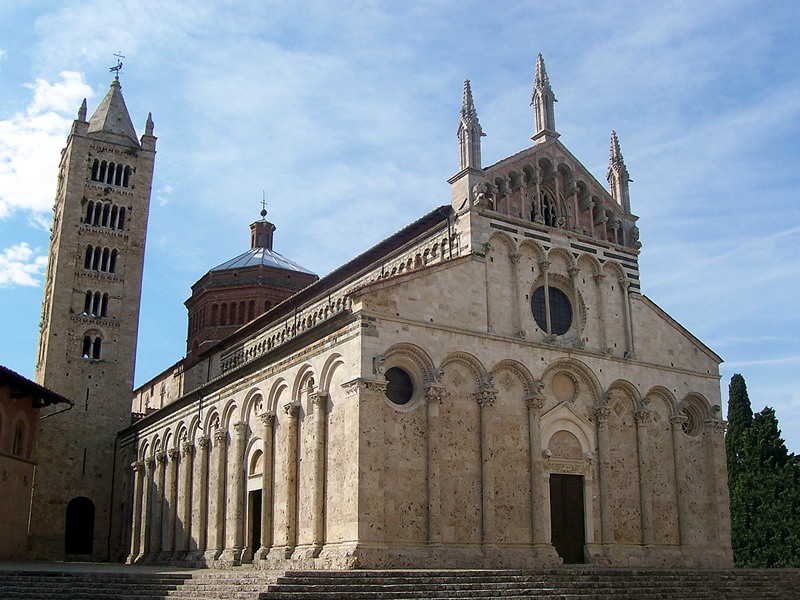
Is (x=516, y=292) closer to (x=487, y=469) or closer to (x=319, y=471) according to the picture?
(x=487, y=469)

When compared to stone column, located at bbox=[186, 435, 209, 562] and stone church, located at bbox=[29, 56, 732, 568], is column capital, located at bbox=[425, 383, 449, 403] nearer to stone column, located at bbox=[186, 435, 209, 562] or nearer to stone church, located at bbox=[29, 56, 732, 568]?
stone church, located at bbox=[29, 56, 732, 568]

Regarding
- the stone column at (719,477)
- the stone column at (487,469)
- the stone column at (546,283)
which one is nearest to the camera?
the stone column at (487,469)

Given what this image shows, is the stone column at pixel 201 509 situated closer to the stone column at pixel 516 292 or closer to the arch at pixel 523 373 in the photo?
the arch at pixel 523 373

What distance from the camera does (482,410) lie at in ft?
79.7

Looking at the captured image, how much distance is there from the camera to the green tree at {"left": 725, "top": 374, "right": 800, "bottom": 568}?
3606 centimetres

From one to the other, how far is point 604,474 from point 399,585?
10.4m

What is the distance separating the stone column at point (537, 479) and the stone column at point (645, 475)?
3.94 m

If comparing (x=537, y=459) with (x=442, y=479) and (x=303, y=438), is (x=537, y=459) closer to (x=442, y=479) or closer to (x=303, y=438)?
(x=442, y=479)

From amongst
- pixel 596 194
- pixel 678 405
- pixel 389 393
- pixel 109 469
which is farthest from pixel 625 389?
pixel 109 469

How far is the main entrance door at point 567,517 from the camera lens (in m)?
25.2

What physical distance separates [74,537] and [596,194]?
28395mm

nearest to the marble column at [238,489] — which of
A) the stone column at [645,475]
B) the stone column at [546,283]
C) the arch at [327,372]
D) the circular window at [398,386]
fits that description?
the arch at [327,372]

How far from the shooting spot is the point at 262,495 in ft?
85.1

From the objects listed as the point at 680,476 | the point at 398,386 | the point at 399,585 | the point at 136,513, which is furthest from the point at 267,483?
the point at 136,513
